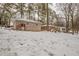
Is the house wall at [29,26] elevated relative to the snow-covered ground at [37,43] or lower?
elevated

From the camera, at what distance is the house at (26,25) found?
5.33 feet

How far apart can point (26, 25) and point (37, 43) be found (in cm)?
23

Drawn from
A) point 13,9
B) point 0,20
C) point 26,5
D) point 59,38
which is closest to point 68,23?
point 59,38

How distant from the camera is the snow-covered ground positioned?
1563 millimetres

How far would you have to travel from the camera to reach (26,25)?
5.39 feet

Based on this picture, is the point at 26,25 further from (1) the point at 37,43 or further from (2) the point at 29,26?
(1) the point at 37,43

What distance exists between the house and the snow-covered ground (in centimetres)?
4

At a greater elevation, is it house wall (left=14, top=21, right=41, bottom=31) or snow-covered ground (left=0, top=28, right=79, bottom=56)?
house wall (left=14, top=21, right=41, bottom=31)

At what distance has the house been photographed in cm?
162

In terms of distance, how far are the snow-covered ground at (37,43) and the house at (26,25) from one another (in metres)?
0.04

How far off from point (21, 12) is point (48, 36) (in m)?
0.39

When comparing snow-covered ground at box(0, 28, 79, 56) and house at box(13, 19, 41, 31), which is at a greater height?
house at box(13, 19, 41, 31)

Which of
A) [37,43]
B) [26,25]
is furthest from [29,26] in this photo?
[37,43]

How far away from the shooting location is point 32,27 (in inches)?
64.7
